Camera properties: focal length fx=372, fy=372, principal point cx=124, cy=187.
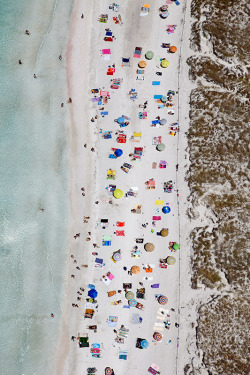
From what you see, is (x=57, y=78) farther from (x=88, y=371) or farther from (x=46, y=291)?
(x=88, y=371)

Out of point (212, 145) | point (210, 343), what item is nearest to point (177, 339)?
point (210, 343)

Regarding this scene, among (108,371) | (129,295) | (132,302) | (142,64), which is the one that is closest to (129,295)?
(129,295)

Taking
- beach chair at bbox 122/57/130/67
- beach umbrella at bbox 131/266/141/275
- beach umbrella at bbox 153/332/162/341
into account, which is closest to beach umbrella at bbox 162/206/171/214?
beach umbrella at bbox 131/266/141/275

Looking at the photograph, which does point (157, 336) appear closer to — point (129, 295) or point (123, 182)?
point (129, 295)

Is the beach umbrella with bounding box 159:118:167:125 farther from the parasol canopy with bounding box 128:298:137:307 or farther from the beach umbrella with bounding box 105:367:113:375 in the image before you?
the beach umbrella with bounding box 105:367:113:375

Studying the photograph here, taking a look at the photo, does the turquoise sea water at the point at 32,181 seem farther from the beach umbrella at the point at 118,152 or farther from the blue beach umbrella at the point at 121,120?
the blue beach umbrella at the point at 121,120

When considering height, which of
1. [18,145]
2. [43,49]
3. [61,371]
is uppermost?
[43,49]
